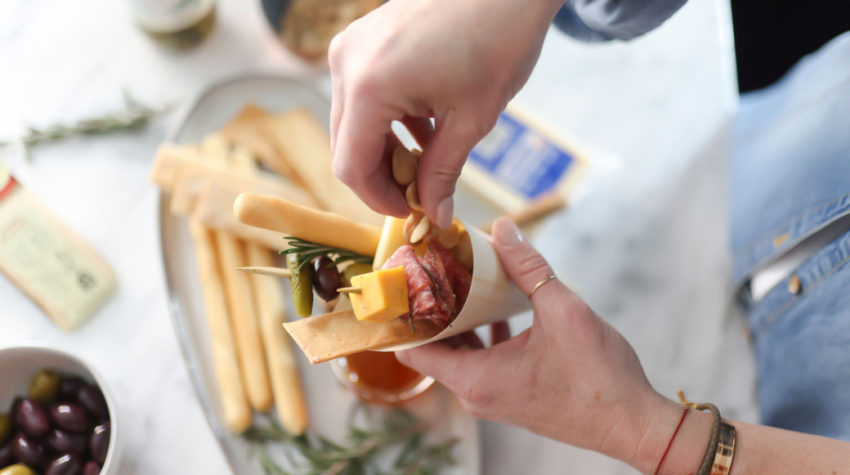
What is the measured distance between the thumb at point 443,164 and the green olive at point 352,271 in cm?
10

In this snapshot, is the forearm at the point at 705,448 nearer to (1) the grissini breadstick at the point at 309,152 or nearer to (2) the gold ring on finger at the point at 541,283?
(2) the gold ring on finger at the point at 541,283

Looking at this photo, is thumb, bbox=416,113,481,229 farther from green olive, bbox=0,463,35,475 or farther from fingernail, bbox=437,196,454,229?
green olive, bbox=0,463,35,475

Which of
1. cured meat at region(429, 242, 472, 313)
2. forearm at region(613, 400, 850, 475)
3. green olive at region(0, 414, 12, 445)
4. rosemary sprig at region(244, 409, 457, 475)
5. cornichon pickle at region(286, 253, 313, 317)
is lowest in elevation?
rosemary sprig at region(244, 409, 457, 475)

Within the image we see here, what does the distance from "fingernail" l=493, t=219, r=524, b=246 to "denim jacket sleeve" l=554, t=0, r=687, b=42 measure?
313 millimetres

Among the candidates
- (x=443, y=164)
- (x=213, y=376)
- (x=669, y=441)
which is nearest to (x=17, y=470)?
(x=213, y=376)

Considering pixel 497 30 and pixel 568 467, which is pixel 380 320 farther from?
pixel 568 467

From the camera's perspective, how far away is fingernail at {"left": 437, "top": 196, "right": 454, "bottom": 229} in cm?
65

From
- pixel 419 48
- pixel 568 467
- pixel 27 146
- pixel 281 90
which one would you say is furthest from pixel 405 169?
pixel 27 146

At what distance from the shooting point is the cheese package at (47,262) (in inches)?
36.7

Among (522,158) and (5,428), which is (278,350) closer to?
(5,428)

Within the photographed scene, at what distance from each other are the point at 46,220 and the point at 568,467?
91 cm

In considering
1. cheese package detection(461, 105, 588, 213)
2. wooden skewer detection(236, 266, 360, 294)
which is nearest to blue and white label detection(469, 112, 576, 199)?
cheese package detection(461, 105, 588, 213)

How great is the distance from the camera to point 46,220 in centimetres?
96

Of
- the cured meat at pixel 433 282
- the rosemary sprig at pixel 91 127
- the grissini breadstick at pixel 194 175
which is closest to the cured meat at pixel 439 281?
the cured meat at pixel 433 282
